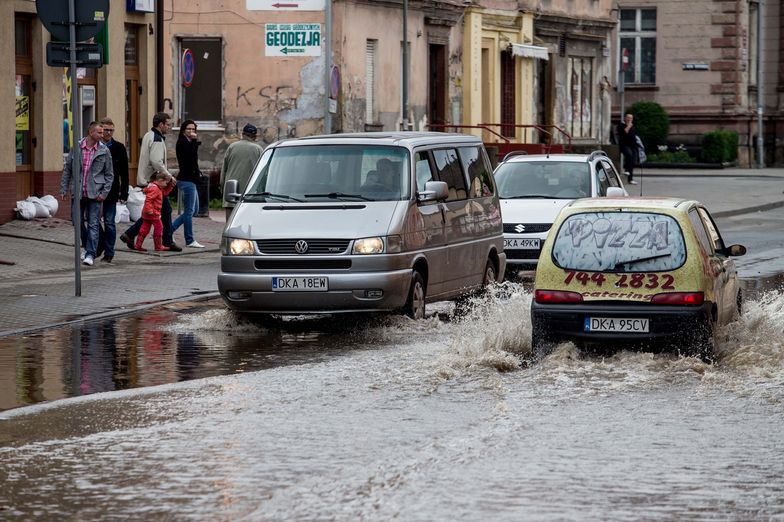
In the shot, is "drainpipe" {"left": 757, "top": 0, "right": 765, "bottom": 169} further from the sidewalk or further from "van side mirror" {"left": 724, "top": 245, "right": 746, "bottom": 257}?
"van side mirror" {"left": 724, "top": 245, "right": 746, "bottom": 257}

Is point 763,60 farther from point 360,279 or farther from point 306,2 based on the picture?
point 360,279

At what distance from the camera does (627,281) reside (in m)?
12.4

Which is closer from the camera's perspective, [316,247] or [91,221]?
[316,247]

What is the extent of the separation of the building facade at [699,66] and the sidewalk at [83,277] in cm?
3225

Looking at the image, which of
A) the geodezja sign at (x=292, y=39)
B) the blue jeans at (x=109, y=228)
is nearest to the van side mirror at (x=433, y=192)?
the blue jeans at (x=109, y=228)

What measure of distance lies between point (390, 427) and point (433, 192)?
5884mm

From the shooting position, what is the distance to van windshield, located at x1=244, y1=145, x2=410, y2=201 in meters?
15.5

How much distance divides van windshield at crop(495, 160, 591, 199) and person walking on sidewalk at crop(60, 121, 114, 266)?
4870mm

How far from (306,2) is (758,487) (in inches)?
1061

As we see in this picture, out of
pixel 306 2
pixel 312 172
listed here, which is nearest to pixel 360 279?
pixel 312 172

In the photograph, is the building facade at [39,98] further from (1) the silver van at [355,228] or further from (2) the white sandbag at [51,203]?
(1) the silver van at [355,228]

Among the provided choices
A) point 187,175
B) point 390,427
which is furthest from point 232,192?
point 187,175

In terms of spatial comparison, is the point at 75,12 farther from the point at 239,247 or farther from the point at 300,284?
the point at 300,284

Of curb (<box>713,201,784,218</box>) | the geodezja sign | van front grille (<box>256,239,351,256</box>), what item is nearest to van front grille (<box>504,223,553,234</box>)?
van front grille (<box>256,239,351,256</box>)
